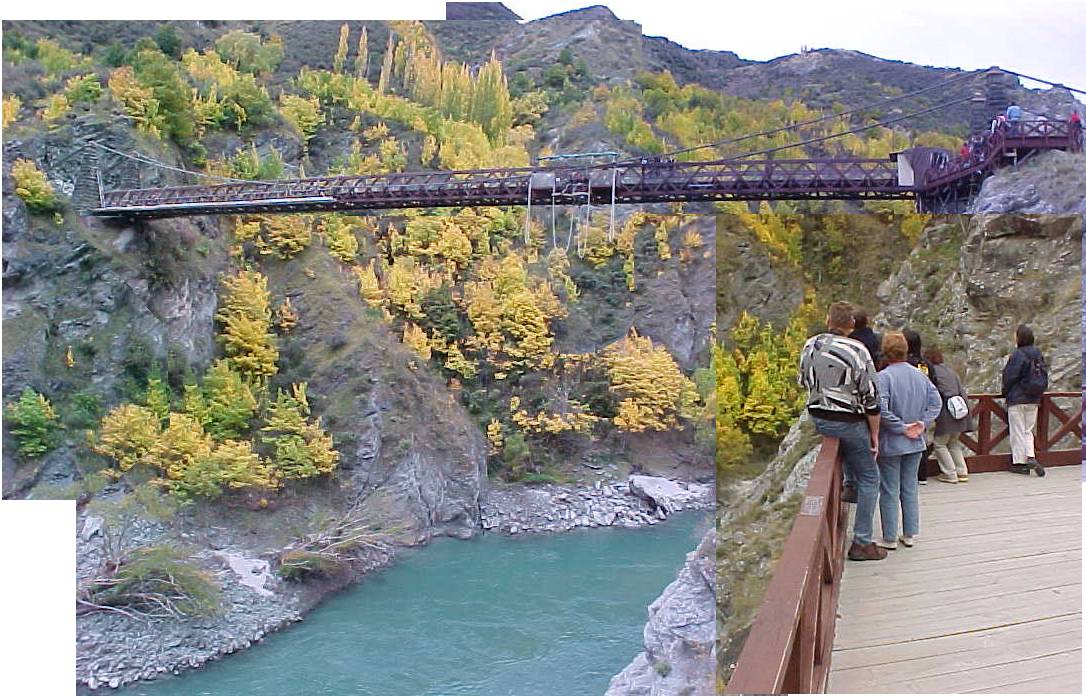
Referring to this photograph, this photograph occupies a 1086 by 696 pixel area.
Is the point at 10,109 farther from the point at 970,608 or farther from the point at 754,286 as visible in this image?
the point at 970,608

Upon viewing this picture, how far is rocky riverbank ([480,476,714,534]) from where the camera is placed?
14547 mm

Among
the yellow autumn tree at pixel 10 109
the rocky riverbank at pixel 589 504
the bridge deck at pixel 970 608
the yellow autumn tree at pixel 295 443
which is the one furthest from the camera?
the rocky riverbank at pixel 589 504

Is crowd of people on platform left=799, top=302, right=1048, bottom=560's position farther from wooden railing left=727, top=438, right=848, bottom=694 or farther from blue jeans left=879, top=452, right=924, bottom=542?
wooden railing left=727, top=438, right=848, bottom=694

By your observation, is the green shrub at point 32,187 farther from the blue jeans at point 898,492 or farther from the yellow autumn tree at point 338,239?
the blue jeans at point 898,492

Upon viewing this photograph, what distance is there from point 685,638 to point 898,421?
4.64m

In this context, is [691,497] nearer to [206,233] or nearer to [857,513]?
[206,233]

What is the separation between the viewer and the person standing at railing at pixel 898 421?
2.38 m

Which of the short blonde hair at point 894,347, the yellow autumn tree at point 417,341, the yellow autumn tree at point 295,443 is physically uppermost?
the short blonde hair at point 894,347

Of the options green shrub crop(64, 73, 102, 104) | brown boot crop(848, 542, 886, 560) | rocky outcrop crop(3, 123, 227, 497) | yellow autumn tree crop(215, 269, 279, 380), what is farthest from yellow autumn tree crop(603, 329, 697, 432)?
brown boot crop(848, 542, 886, 560)

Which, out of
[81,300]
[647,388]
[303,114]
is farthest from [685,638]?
[303,114]

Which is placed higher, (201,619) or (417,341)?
Answer: (417,341)

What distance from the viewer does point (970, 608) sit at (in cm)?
213

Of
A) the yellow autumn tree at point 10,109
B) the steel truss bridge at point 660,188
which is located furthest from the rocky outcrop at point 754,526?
the yellow autumn tree at point 10,109

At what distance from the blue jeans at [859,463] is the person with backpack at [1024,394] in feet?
4.35
